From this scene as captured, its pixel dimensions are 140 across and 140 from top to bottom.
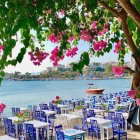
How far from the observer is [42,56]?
3279mm

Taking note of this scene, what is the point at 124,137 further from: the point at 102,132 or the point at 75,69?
the point at 75,69

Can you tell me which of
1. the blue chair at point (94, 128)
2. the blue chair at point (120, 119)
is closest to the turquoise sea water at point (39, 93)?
the blue chair at point (120, 119)

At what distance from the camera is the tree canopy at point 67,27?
8.14 ft

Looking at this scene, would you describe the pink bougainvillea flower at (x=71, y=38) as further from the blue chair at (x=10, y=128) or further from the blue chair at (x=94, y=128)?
the blue chair at (x=10, y=128)

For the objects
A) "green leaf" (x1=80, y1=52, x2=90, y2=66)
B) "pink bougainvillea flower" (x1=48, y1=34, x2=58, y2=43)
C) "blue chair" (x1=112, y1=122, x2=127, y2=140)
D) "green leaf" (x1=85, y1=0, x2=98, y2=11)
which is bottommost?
"blue chair" (x1=112, y1=122, x2=127, y2=140)

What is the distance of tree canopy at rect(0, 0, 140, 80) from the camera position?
2480mm

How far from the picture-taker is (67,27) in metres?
3.46

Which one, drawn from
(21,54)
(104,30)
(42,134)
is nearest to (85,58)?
(21,54)

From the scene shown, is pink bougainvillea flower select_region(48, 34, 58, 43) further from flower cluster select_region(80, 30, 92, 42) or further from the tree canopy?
flower cluster select_region(80, 30, 92, 42)

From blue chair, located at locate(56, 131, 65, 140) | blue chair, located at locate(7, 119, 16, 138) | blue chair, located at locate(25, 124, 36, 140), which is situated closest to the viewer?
blue chair, located at locate(56, 131, 65, 140)

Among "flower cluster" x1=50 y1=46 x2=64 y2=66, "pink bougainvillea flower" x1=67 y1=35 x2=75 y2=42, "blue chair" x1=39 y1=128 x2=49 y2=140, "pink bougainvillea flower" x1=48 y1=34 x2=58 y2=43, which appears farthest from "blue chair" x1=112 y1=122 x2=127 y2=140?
"flower cluster" x1=50 y1=46 x2=64 y2=66

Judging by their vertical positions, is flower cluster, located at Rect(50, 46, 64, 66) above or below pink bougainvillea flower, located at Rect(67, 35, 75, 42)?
below

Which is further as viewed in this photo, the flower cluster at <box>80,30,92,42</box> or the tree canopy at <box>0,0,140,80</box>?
the flower cluster at <box>80,30,92,42</box>

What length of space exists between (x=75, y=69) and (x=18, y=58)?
46cm
